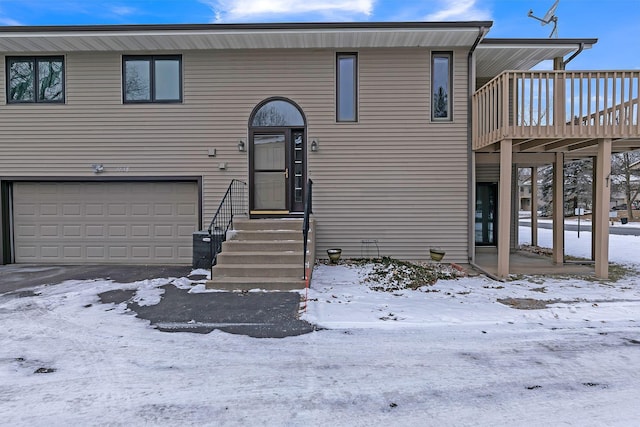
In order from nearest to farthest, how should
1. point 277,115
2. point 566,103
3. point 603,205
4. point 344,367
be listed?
point 344,367, point 566,103, point 603,205, point 277,115

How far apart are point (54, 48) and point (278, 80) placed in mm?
4681

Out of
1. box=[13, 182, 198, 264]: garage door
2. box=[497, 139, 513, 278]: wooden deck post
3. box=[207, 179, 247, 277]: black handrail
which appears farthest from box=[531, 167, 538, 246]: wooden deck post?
box=[13, 182, 198, 264]: garage door

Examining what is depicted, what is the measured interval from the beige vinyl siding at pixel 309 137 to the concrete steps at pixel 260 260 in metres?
1.57

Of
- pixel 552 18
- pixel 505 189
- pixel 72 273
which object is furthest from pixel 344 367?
pixel 552 18

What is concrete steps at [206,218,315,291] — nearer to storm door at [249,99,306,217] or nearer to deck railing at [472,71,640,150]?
storm door at [249,99,306,217]

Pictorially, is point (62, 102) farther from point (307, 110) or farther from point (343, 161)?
point (343, 161)

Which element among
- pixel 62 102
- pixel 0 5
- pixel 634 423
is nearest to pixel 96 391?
pixel 634 423

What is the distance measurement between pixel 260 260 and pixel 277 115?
3.42 m

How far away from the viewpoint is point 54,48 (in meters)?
7.64

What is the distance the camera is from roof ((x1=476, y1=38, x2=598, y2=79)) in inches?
291

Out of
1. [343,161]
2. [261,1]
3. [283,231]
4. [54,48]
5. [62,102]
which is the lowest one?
[283,231]

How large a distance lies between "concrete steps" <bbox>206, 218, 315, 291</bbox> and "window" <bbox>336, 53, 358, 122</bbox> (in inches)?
106

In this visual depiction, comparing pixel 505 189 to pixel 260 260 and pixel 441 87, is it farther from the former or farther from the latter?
pixel 260 260

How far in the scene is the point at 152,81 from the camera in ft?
26.0
